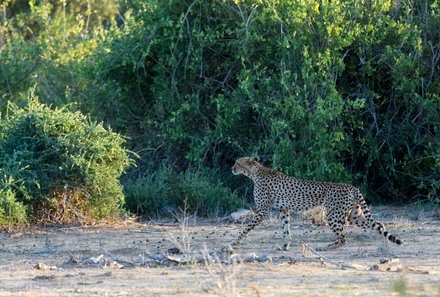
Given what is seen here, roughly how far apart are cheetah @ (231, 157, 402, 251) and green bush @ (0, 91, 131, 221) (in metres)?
2.03

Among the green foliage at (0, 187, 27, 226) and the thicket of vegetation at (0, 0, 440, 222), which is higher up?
the thicket of vegetation at (0, 0, 440, 222)

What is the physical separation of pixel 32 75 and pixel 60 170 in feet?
20.5

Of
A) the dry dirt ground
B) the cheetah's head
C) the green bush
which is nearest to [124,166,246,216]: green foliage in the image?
the dry dirt ground

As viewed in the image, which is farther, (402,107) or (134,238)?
(402,107)

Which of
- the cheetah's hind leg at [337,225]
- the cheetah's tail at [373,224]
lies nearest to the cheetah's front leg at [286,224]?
the cheetah's hind leg at [337,225]

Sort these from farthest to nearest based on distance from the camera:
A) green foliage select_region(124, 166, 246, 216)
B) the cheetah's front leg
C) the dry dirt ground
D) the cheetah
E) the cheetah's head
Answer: green foliage select_region(124, 166, 246, 216) → the cheetah's head → the cheetah's front leg → the cheetah → the dry dirt ground

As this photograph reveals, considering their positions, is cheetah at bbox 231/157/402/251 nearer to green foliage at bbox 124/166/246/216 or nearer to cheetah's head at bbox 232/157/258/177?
cheetah's head at bbox 232/157/258/177

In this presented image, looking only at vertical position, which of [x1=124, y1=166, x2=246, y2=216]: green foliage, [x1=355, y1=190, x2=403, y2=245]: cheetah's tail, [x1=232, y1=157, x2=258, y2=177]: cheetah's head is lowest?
[x1=124, y1=166, x2=246, y2=216]: green foliage

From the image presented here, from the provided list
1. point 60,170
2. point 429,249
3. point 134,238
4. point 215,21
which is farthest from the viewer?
point 215,21

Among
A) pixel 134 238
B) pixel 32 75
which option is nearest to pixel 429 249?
pixel 134 238

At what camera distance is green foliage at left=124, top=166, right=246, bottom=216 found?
41.4 ft

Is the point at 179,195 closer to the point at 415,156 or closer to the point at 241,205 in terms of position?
the point at 241,205

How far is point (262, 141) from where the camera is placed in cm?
1333

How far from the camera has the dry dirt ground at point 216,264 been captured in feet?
23.2
